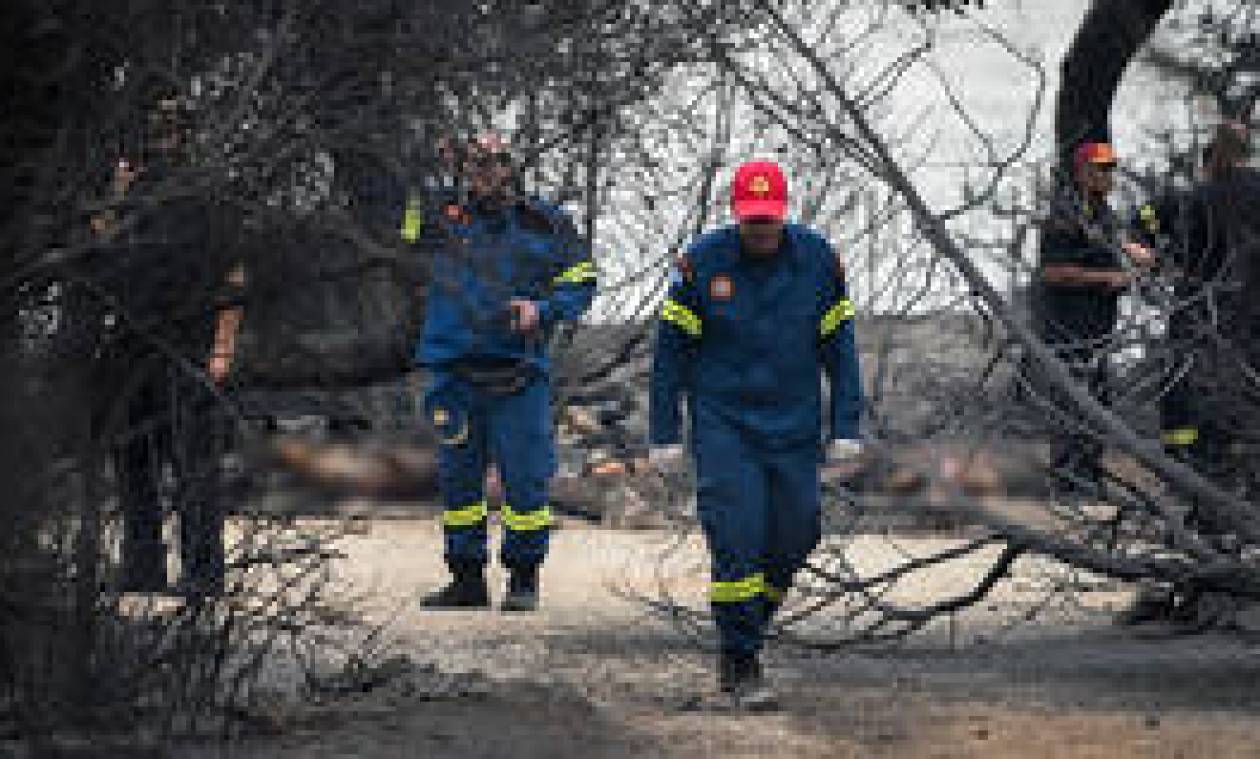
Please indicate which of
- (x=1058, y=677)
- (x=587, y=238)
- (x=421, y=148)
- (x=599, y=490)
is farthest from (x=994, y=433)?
(x=599, y=490)

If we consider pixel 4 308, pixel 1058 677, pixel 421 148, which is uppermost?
pixel 421 148

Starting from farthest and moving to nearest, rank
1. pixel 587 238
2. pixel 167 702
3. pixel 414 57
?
pixel 587 238
pixel 167 702
pixel 414 57

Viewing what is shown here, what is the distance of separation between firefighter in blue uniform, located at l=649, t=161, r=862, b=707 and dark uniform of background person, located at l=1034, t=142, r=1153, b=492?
0.81 meters

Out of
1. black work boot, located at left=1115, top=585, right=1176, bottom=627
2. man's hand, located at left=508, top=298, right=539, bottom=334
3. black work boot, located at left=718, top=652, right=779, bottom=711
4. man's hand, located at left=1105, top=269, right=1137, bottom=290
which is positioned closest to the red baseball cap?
man's hand, located at left=508, top=298, right=539, bottom=334

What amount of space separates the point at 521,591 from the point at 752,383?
2640mm

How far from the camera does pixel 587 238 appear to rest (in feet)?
33.7

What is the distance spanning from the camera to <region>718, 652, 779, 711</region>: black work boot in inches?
307

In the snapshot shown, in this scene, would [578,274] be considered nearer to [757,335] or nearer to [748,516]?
[757,335]

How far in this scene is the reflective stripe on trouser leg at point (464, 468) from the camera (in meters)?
10.4

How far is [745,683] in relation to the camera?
26.0 ft

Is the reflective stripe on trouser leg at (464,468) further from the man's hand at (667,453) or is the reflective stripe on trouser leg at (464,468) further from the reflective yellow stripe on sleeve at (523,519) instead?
the man's hand at (667,453)

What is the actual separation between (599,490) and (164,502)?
982 cm

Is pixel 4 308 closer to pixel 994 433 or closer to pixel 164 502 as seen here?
pixel 164 502

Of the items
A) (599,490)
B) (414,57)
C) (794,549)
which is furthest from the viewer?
(599,490)
